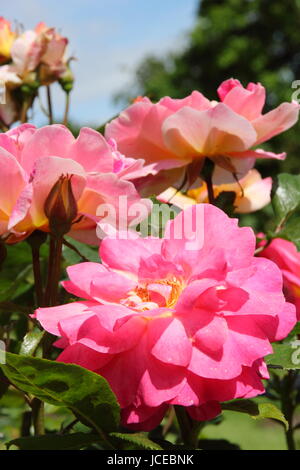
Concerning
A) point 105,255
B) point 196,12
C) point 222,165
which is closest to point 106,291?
point 105,255

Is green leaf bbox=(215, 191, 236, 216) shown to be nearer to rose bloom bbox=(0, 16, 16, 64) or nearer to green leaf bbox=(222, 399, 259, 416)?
green leaf bbox=(222, 399, 259, 416)

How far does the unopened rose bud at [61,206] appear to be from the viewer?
0.33 meters

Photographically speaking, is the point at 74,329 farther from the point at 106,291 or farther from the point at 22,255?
the point at 22,255

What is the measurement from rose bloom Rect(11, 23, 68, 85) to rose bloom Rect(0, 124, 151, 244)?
0.35 metres

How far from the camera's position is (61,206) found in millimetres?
336

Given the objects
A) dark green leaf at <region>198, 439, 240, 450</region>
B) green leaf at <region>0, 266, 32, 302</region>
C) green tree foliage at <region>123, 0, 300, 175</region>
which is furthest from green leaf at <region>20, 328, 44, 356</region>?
green tree foliage at <region>123, 0, 300, 175</region>

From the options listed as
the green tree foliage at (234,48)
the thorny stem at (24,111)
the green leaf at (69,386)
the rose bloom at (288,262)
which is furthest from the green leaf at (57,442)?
the green tree foliage at (234,48)

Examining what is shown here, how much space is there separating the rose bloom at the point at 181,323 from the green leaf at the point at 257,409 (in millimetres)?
36

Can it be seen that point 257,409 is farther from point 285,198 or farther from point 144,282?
point 285,198

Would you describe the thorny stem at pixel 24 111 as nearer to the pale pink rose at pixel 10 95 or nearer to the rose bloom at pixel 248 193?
the pale pink rose at pixel 10 95

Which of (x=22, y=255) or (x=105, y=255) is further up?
(x=105, y=255)

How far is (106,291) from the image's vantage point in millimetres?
308

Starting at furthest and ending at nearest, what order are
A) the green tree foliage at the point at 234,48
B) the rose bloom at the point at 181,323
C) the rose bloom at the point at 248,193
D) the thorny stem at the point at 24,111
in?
the green tree foliage at the point at 234,48
the thorny stem at the point at 24,111
the rose bloom at the point at 248,193
the rose bloom at the point at 181,323
